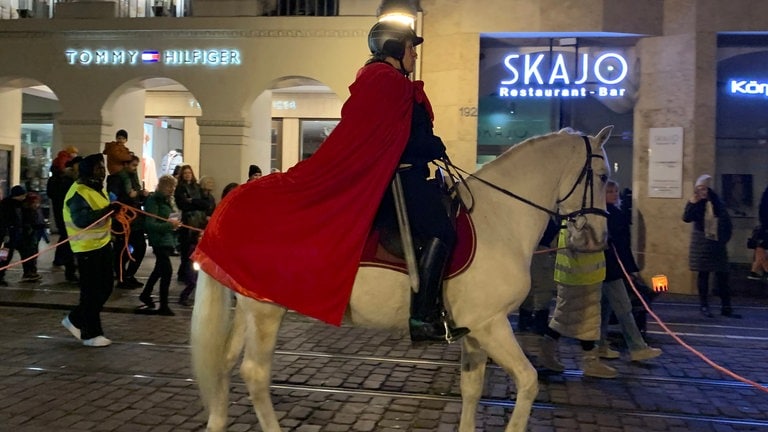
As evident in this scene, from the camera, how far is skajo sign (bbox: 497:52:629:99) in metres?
15.1

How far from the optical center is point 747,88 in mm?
15180

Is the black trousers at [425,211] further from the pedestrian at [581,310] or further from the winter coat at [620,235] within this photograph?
the winter coat at [620,235]

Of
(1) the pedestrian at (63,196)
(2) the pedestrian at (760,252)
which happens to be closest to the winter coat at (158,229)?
(1) the pedestrian at (63,196)

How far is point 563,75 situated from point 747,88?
3830mm

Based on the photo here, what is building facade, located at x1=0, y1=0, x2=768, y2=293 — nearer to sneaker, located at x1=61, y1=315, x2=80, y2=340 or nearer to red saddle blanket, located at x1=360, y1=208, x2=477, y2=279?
sneaker, located at x1=61, y1=315, x2=80, y2=340

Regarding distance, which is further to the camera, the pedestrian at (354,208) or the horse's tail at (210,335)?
the horse's tail at (210,335)

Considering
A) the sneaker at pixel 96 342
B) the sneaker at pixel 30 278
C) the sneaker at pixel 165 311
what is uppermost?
the sneaker at pixel 30 278

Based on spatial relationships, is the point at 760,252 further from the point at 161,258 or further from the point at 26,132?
the point at 26,132

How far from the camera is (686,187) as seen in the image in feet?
46.7

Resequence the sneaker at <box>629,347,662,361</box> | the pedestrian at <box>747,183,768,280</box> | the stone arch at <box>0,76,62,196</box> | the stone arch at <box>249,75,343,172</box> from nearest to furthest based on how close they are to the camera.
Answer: the sneaker at <box>629,347,662,361</box> < the pedestrian at <box>747,183,768,280</box> < the stone arch at <box>0,76,62,196</box> < the stone arch at <box>249,75,343,172</box>

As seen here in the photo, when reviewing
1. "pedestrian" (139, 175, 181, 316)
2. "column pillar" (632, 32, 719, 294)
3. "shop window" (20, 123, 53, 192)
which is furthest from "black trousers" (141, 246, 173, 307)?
"shop window" (20, 123, 53, 192)

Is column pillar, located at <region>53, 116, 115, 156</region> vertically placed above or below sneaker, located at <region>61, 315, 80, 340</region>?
above

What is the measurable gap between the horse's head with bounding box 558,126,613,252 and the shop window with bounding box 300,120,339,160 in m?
16.7

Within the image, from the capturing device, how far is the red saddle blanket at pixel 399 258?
466 centimetres
